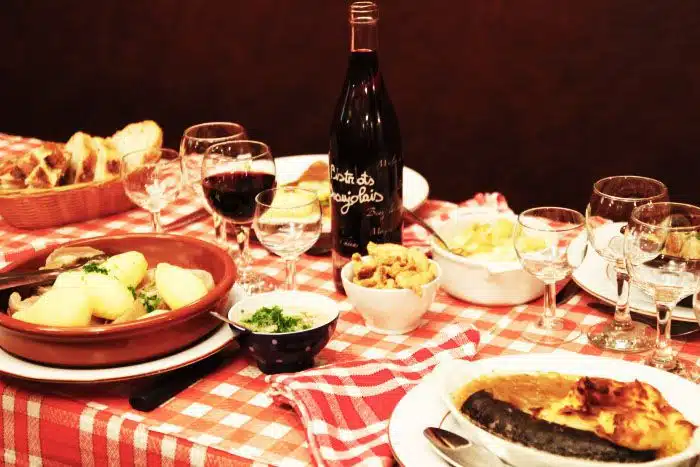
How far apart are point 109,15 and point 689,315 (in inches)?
144

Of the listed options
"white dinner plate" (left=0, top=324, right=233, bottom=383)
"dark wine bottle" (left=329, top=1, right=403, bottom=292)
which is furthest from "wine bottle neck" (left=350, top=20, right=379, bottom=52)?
"white dinner plate" (left=0, top=324, right=233, bottom=383)

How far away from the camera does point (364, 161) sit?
153cm

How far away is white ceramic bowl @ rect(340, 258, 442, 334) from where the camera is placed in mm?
1382

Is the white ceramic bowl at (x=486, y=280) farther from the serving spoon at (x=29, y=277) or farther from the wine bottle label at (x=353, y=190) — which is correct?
the serving spoon at (x=29, y=277)

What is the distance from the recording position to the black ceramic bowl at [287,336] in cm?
125

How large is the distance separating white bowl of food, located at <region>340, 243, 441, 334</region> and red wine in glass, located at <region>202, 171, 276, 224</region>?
215 mm

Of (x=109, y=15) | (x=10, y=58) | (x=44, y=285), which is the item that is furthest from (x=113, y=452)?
(x=10, y=58)

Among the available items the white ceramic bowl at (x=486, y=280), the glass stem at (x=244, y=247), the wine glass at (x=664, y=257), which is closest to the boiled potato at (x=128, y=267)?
the glass stem at (x=244, y=247)

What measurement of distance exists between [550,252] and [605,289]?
0.19 meters

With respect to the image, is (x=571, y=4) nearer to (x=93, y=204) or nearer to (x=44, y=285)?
(x=93, y=204)

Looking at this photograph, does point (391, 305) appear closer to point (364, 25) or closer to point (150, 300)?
point (150, 300)

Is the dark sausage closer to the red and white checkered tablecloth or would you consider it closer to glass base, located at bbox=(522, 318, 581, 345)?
the red and white checkered tablecloth

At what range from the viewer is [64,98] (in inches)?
186

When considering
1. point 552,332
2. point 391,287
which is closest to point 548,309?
point 552,332
